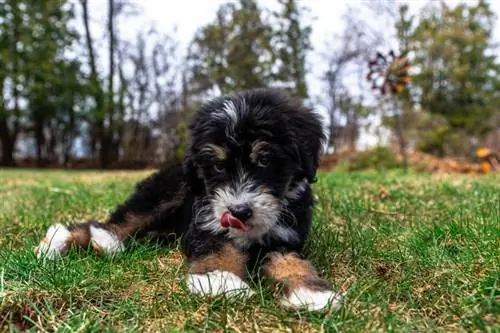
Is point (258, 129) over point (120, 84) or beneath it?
beneath

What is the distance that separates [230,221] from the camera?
120 inches

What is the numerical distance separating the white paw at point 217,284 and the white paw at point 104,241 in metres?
1.11

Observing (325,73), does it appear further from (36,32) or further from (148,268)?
(148,268)

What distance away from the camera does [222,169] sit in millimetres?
3262

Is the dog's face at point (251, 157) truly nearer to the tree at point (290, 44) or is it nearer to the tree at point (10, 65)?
the tree at point (290, 44)

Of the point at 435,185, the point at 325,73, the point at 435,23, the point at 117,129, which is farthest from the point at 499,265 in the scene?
the point at 117,129

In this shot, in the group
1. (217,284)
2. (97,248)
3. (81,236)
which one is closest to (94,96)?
(81,236)

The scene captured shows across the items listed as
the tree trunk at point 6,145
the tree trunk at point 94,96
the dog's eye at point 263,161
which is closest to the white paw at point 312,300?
the dog's eye at point 263,161

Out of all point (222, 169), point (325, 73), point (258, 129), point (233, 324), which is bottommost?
point (233, 324)

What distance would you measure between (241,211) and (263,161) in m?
0.41

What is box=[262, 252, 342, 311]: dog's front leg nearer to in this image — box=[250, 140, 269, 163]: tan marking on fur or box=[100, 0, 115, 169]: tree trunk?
box=[250, 140, 269, 163]: tan marking on fur

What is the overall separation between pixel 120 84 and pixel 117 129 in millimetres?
2852

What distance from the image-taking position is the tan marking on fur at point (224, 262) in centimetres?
308

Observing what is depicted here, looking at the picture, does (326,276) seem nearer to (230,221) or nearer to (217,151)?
(230,221)
